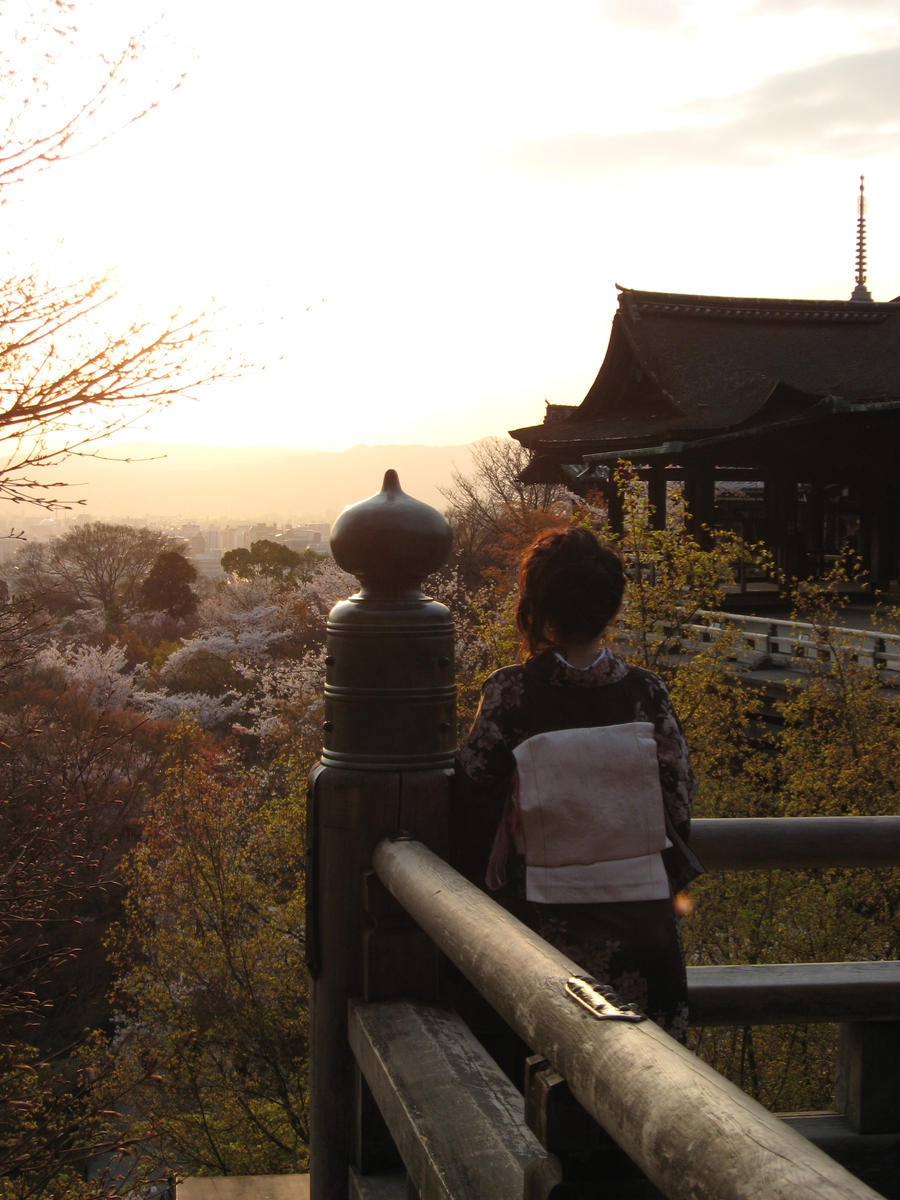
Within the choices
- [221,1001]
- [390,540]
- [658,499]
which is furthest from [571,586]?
[658,499]

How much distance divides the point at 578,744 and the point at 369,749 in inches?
18.4

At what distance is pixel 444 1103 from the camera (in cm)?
168

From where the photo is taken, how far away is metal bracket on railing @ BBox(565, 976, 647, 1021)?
1145 millimetres

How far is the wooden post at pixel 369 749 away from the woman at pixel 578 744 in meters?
0.13

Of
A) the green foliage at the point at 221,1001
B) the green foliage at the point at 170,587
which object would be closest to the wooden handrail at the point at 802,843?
the green foliage at the point at 221,1001

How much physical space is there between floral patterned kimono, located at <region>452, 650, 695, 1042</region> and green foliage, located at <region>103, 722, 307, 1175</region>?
1305 cm

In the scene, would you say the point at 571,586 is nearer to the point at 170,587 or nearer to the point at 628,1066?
the point at 628,1066

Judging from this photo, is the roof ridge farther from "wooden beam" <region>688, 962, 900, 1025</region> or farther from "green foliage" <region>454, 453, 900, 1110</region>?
"wooden beam" <region>688, 962, 900, 1025</region>

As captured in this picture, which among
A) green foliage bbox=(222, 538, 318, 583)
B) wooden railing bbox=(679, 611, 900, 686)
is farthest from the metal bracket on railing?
green foliage bbox=(222, 538, 318, 583)

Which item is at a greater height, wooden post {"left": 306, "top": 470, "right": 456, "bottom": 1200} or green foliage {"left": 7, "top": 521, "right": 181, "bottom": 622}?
wooden post {"left": 306, "top": 470, "right": 456, "bottom": 1200}

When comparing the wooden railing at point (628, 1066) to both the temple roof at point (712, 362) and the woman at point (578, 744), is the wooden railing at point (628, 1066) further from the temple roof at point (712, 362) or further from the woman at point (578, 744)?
the temple roof at point (712, 362)

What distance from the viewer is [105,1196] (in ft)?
19.1

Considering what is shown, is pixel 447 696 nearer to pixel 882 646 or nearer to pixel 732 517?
pixel 882 646

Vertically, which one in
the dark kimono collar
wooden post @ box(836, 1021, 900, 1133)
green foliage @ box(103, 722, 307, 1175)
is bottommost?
green foliage @ box(103, 722, 307, 1175)
